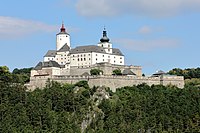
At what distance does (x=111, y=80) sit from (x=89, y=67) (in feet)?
21.8

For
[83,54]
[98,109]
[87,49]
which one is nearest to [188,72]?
[87,49]

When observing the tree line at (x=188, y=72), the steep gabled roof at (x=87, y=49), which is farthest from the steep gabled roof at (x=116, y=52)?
the tree line at (x=188, y=72)

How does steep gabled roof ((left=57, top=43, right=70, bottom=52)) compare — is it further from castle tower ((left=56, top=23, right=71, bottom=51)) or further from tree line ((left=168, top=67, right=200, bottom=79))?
tree line ((left=168, top=67, right=200, bottom=79))

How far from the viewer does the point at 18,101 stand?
64188 millimetres

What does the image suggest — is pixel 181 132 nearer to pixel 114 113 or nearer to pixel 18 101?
pixel 114 113

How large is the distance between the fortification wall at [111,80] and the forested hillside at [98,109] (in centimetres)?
100

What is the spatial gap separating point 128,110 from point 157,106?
3.86 metres

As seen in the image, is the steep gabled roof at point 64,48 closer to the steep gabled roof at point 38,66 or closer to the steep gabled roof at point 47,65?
the steep gabled roof at point 47,65

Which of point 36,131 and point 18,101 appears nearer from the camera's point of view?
point 36,131

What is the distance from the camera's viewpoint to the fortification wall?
7031 cm

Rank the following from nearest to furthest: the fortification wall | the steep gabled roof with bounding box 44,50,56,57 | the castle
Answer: the fortification wall < the castle < the steep gabled roof with bounding box 44,50,56,57

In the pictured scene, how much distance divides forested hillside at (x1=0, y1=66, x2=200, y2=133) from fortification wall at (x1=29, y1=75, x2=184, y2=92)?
3.26 ft

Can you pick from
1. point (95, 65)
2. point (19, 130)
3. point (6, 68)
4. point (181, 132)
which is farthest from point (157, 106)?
point (6, 68)

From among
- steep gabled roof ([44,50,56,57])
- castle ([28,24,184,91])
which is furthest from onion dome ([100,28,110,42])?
steep gabled roof ([44,50,56,57])
